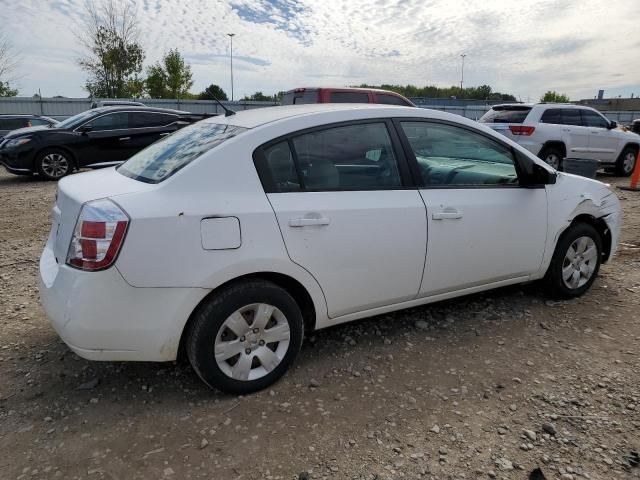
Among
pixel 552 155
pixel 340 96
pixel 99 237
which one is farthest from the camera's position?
pixel 552 155

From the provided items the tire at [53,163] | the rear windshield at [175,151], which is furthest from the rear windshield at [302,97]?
the rear windshield at [175,151]

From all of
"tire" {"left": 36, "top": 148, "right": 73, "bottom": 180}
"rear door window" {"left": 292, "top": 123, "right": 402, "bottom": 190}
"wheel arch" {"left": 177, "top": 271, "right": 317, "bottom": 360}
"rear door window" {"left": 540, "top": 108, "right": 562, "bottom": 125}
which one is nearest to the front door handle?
"rear door window" {"left": 292, "top": 123, "right": 402, "bottom": 190}

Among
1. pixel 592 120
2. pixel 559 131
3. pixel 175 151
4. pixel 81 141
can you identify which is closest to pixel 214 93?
pixel 175 151

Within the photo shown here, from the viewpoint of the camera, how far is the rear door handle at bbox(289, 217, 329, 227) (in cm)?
274

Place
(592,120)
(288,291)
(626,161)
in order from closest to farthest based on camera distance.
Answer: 1. (288,291)
2. (592,120)
3. (626,161)

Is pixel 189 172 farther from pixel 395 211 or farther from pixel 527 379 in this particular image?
pixel 527 379

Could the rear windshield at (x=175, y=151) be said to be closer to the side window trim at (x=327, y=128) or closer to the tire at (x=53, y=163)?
the side window trim at (x=327, y=128)

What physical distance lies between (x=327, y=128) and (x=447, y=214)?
96cm

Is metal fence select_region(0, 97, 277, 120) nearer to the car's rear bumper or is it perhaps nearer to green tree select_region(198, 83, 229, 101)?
green tree select_region(198, 83, 229, 101)

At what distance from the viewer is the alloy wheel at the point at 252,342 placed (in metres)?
2.67

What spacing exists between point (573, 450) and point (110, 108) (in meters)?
11.1

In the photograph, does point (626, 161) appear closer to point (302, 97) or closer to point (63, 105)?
point (302, 97)

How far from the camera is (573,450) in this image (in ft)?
7.80

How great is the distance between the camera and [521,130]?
35.5 feet
